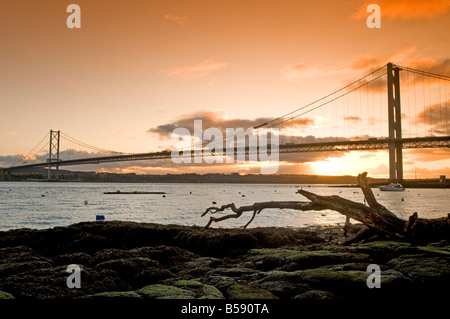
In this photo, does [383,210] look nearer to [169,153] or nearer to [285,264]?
[285,264]

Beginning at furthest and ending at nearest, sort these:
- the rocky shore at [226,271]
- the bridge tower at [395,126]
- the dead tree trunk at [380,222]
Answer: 1. the bridge tower at [395,126]
2. the dead tree trunk at [380,222]
3. the rocky shore at [226,271]

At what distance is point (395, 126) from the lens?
58250 mm

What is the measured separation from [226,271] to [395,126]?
59.1m

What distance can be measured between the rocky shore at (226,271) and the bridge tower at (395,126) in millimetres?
51744

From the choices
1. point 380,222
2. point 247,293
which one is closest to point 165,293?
point 247,293

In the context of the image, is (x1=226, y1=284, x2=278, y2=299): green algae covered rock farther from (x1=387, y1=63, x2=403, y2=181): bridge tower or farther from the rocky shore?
(x1=387, y1=63, x2=403, y2=181): bridge tower

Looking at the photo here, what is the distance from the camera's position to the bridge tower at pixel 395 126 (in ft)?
183

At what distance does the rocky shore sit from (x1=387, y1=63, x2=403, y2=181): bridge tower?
170 feet

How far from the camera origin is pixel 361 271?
5.57m

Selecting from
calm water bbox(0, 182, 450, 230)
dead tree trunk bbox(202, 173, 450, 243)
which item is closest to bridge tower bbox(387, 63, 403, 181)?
calm water bbox(0, 182, 450, 230)

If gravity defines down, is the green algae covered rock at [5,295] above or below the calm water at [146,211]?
above

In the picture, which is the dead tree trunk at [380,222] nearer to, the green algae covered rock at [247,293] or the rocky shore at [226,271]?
the rocky shore at [226,271]

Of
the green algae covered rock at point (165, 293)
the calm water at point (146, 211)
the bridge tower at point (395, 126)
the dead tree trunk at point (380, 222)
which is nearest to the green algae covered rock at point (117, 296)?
the green algae covered rock at point (165, 293)
